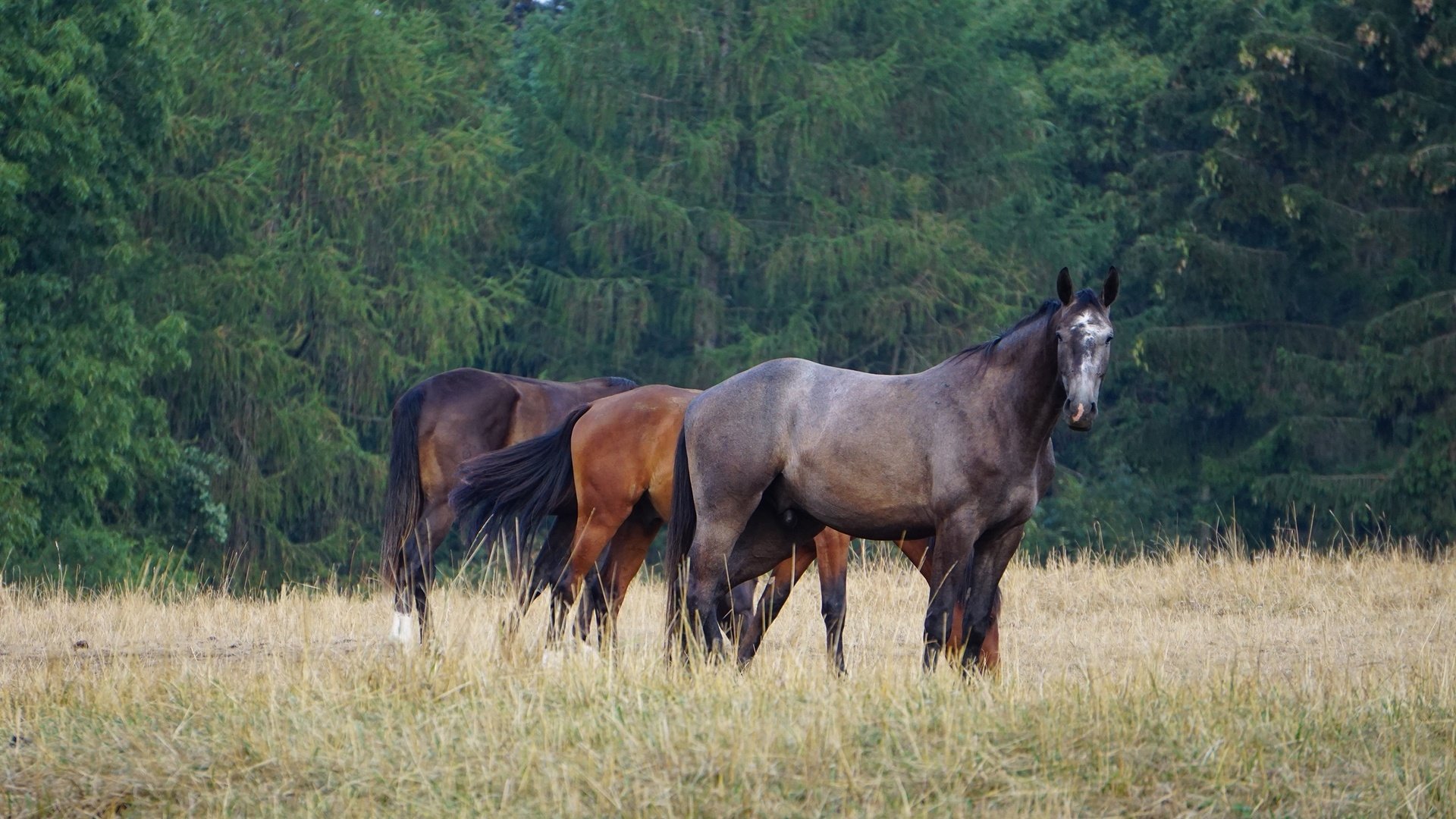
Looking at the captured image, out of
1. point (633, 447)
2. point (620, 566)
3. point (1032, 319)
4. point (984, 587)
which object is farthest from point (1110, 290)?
point (620, 566)

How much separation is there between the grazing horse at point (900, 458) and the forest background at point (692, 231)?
1237cm

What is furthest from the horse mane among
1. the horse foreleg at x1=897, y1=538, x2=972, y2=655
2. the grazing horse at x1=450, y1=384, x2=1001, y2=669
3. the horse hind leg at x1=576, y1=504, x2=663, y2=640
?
the horse hind leg at x1=576, y1=504, x2=663, y2=640

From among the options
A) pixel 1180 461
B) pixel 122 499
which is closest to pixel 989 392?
pixel 122 499

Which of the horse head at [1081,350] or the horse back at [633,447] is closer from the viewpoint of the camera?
the horse head at [1081,350]

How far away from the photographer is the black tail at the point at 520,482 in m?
10.0

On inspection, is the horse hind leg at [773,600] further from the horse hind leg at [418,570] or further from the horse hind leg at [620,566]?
the horse hind leg at [418,570]

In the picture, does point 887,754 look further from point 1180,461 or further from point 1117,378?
point 1117,378

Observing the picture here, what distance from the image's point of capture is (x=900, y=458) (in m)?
7.79

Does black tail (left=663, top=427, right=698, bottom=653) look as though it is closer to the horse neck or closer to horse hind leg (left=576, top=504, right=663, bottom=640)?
horse hind leg (left=576, top=504, right=663, bottom=640)

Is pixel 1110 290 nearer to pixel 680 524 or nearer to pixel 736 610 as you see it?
pixel 680 524

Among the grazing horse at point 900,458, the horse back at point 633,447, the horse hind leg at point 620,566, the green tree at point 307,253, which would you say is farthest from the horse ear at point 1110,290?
the green tree at point 307,253

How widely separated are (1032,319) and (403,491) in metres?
5.43

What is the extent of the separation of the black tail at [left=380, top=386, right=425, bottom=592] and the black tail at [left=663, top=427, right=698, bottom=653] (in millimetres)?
3127

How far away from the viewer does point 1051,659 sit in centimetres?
943
